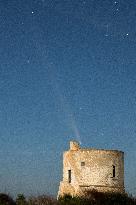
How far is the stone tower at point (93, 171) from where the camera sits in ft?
144

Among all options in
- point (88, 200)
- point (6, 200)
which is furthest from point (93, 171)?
point (6, 200)

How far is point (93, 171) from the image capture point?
43.9 meters

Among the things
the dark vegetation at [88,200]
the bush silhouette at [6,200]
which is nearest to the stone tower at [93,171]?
the dark vegetation at [88,200]

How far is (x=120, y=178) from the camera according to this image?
1788 inches

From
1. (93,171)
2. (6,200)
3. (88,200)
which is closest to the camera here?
(88,200)

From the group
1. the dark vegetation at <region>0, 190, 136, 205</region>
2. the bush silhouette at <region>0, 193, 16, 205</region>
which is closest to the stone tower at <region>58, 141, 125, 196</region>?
the dark vegetation at <region>0, 190, 136, 205</region>

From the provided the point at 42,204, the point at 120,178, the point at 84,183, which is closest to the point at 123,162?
the point at 120,178

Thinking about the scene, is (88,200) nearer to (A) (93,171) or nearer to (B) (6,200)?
(A) (93,171)

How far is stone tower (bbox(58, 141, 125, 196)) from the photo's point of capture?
44.0 metres

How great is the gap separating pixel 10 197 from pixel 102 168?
10.2m

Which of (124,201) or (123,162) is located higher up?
(123,162)

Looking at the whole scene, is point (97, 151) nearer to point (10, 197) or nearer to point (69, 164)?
point (69, 164)

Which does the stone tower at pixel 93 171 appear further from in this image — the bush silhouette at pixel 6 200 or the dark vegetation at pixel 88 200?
the bush silhouette at pixel 6 200

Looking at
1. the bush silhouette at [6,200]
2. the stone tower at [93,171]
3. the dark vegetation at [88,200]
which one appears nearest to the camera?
the dark vegetation at [88,200]
